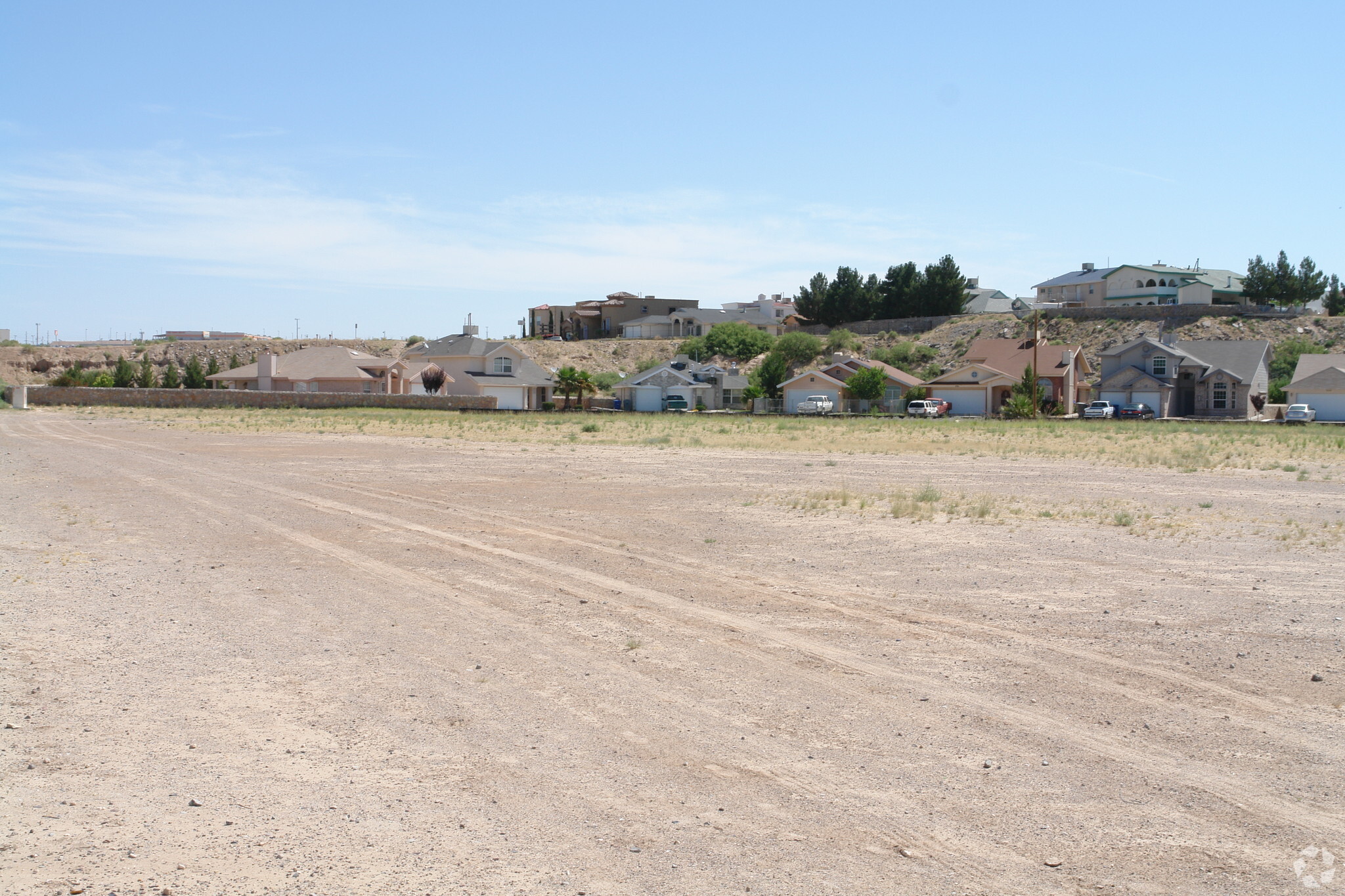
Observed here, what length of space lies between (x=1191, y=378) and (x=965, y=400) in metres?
16.6

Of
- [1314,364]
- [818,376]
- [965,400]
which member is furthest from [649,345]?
[1314,364]

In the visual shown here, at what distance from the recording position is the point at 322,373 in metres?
85.4

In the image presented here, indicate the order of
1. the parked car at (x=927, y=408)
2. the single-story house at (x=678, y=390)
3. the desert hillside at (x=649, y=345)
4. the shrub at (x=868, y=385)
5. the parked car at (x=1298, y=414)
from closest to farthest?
Answer: the parked car at (x=1298, y=414) → the parked car at (x=927, y=408) → the shrub at (x=868, y=385) → the single-story house at (x=678, y=390) → the desert hillside at (x=649, y=345)

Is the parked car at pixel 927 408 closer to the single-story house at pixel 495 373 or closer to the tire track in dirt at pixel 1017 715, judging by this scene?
the single-story house at pixel 495 373

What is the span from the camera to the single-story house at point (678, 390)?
93.4 metres

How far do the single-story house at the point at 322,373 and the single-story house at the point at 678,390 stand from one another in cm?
1985

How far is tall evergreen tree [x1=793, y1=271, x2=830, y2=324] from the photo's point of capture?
124 meters

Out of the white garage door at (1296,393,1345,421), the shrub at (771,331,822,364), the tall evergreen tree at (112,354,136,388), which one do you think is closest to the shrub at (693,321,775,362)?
the shrub at (771,331,822,364)

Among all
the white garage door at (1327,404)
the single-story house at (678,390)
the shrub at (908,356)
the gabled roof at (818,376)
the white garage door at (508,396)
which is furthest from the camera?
the shrub at (908,356)

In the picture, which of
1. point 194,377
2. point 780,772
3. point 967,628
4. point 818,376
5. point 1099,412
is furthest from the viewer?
point 818,376

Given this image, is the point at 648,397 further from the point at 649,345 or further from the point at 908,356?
the point at 649,345

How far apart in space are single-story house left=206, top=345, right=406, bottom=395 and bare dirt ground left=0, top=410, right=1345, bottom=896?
70103mm

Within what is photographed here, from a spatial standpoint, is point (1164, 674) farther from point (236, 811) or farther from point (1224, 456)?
point (1224, 456)

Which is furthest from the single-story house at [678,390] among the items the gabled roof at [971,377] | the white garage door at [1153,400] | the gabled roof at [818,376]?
the white garage door at [1153,400]
